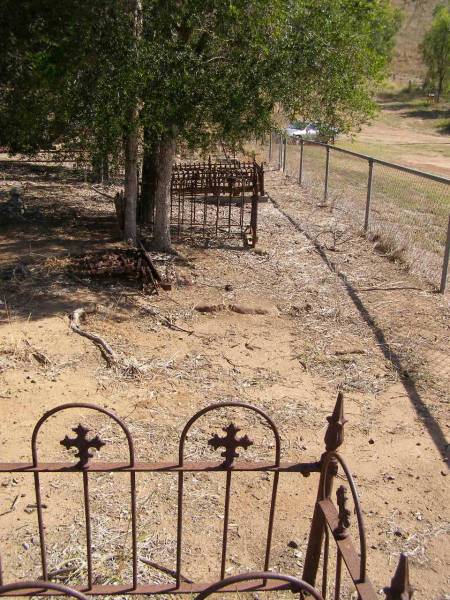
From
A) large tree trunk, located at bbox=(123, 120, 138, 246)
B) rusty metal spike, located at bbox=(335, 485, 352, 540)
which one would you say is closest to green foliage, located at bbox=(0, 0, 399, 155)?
large tree trunk, located at bbox=(123, 120, 138, 246)

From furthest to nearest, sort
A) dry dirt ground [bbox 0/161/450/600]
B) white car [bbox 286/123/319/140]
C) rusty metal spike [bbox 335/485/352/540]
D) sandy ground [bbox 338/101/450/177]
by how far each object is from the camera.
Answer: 1. sandy ground [bbox 338/101/450/177]
2. white car [bbox 286/123/319/140]
3. dry dirt ground [bbox 0/161/450/600]
4. rusty metal spike [bbox 335/485/352/540]

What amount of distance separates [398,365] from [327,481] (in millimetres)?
3668

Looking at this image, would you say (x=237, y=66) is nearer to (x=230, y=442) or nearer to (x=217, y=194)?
(x=217, y=194)

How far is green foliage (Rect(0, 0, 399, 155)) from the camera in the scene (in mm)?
7328

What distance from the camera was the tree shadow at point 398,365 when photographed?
4969mm

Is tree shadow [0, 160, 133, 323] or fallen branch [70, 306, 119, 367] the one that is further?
tree shadow [0, 160, 133, 323]

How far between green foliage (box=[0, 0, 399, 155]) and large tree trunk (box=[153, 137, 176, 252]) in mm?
414

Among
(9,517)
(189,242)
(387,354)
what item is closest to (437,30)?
(189,242)

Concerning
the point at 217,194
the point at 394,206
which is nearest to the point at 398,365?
the point at 217,194

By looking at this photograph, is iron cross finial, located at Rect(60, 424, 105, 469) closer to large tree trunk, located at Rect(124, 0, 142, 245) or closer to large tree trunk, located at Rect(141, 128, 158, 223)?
large tree trunk, located at Rect(124, 0, 142, 245)

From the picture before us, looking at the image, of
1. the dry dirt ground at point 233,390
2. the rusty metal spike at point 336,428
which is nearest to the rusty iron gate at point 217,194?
Answer: the dry dirt ground at point 233,390

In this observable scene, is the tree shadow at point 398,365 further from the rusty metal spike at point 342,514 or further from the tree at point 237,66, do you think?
the rusty metal spike at point 342,514

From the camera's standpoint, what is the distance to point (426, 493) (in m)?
4.25

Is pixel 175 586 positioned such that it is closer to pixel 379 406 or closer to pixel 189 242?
pixel 379 406
